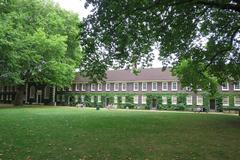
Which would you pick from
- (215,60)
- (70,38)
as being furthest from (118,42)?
(70,38)

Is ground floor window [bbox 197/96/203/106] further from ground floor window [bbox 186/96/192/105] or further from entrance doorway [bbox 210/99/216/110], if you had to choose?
entrance doorway [bbox 210/99/216/110]

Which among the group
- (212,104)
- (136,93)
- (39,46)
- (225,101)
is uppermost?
(39,46)

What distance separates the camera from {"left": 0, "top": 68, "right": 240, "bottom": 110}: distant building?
2389 inches

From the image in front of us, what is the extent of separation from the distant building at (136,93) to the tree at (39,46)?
1186 centimetres

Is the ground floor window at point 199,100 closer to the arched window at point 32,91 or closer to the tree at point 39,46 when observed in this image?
the tree at point 39,46

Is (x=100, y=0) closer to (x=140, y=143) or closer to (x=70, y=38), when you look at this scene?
(x=140, y=143)

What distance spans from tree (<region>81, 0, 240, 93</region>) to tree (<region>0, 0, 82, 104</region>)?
21.6 metres

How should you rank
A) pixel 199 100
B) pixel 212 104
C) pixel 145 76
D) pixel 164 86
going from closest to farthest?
pixel 212 104, pixel 199 100, pixel 164 86, pixel 145 76

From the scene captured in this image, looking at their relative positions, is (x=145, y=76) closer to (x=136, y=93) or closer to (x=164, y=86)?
(x=136, y=93)

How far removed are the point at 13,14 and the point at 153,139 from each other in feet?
110

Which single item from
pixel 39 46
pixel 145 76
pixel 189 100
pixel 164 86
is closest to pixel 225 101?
pixel 189 100

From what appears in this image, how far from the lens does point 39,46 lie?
49281 mm

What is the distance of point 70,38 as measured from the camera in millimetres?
59312

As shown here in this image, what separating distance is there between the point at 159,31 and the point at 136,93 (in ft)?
162
